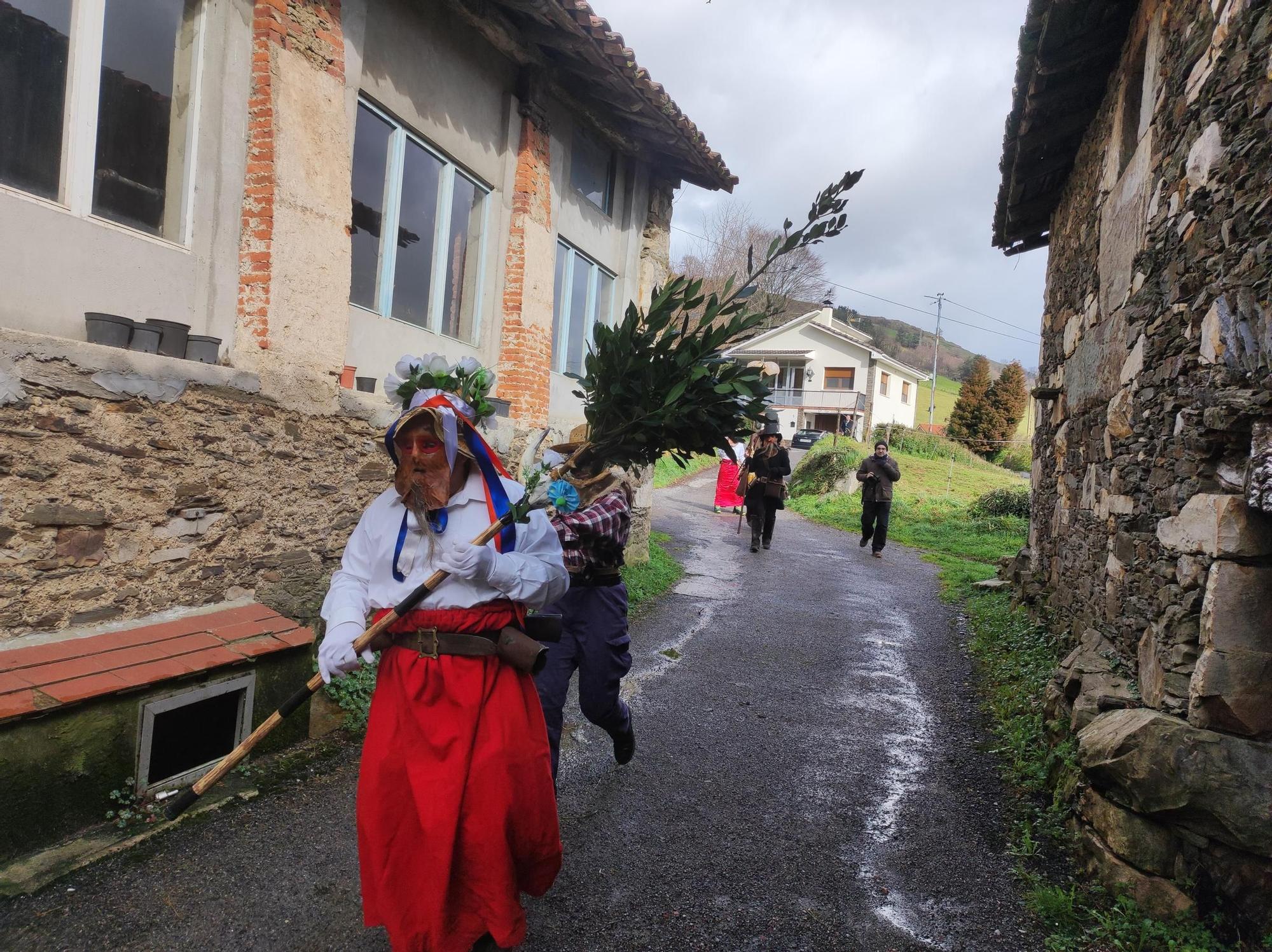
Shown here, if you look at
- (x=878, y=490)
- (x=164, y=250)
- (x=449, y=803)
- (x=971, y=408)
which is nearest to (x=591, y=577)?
(x=449, y=803)

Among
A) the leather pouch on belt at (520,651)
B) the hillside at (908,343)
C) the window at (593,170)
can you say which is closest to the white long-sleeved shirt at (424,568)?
the leather pouch on belt at (520,651)

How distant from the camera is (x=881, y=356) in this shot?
41719 mm

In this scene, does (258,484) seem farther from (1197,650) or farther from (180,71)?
(1197,650)

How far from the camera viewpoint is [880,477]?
1234 cm

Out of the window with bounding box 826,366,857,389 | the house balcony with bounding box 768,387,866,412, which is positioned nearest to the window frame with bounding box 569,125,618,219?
the house balcony with bounding box 768,387,866,412

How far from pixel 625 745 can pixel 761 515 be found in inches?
344

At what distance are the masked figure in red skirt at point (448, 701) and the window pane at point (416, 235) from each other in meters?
4.02

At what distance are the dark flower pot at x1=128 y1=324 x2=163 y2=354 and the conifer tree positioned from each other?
35.3 metres

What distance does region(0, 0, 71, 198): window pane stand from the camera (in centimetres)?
384

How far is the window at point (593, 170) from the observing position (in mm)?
9070

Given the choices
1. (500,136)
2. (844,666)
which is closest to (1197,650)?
(844,666)

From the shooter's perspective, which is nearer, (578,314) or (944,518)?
(578,314)

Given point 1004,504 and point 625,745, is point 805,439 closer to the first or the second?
point 1004,504

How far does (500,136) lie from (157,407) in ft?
16.0
